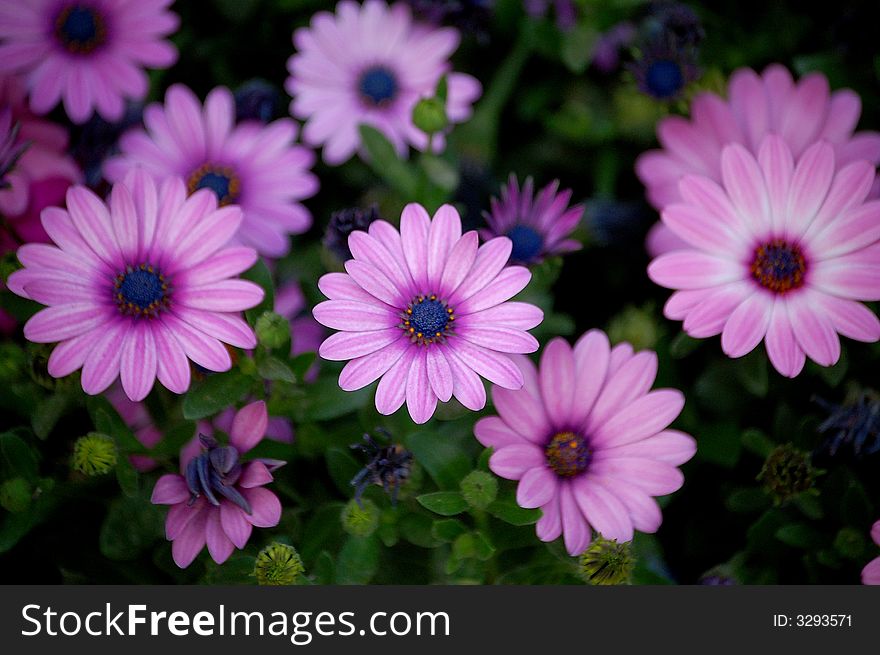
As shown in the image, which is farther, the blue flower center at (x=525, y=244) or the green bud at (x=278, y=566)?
the blue flower center at (x=525, y=244)

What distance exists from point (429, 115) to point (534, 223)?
158mm

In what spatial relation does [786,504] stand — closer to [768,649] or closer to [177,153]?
[768,649]

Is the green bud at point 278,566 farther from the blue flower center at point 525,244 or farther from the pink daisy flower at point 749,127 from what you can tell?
the pink daisy flower at point 749,127

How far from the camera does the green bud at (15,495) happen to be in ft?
2.64

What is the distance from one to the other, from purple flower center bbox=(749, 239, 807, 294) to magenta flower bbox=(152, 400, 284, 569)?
50 centimetres

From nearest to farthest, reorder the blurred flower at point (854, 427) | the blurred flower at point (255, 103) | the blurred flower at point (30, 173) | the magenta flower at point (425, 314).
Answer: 1. the magenta flower at point (425, 314)
2. the blurred flower at point (854, 427)
3. the blurred flower at point (30, 173)
4. the blurred flower at point (255, 103)

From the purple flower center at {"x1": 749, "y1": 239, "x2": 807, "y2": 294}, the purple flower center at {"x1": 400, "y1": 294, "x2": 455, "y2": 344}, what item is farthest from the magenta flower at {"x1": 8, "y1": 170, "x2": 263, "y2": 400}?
the purple flower center at {"x1": 749, "y1": 239, "x2": 807, "y2": 294}

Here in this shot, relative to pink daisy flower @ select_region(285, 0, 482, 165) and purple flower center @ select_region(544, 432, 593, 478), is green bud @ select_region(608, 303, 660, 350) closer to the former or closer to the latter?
purple flower center @ select_region(544, 432, 593, 478)

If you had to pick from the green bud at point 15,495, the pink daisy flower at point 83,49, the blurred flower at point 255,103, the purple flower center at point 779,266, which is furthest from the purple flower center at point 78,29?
the purple flower center at point 779,266

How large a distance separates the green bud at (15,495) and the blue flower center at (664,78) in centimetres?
81

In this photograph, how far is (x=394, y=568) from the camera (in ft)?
2.85

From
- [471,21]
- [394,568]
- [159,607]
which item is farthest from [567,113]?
[159,607]

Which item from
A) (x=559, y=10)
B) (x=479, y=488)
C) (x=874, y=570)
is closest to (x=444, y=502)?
(x=479, y=488)

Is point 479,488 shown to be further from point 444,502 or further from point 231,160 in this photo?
point 231,160
